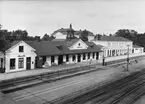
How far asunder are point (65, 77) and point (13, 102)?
34.5 feet

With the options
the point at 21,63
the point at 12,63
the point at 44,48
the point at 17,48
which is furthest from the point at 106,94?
the point at 44,48

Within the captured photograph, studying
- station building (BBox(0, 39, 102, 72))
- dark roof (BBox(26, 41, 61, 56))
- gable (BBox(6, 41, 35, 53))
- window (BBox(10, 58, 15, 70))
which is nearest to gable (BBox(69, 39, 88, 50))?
station building (BBox(0, 39, 102, 72))

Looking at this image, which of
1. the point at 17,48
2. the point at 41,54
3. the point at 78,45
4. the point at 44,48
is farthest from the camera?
the point at 78,45

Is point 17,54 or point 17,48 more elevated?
point 17,48

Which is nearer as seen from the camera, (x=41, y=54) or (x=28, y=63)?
(x=28, y=63)

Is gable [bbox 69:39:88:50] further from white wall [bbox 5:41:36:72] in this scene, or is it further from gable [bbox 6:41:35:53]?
gable [bbox 6:41:35:53]

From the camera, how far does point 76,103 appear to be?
14.0m

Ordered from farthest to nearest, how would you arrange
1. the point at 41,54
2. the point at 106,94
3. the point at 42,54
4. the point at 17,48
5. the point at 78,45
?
1. the point at 78,45
2. the point at 42,54
3. the point at 41,54
4. the point at 17,48
5. the point at 106,94

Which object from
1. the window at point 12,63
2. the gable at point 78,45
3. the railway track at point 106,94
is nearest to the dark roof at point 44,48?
the gable at point 78,45

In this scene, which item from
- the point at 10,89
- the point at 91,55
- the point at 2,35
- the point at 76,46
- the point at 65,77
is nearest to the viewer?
the point at 10,89

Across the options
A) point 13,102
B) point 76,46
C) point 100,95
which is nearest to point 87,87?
point 100,95

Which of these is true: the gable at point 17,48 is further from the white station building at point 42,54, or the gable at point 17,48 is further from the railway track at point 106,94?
the railway track at point 106,94

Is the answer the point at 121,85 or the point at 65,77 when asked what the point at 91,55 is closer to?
the point at 65,77

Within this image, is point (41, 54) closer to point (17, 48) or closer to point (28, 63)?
point (28, 63)
